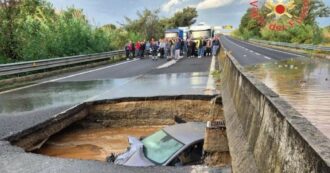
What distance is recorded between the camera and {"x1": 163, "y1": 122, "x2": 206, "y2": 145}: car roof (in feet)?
21.6

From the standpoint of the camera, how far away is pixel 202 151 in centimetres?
672

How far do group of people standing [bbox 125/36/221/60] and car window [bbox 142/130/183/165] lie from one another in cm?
2508

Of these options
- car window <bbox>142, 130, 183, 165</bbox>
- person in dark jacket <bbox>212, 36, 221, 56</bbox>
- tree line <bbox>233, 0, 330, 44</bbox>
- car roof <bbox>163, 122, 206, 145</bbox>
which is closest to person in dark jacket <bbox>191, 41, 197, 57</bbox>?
person in dark jacket <bbox>212, 36, 221, 56</bbox>

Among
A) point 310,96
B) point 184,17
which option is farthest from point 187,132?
point 184,17

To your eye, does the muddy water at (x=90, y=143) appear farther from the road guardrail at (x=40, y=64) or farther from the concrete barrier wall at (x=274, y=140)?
the road guardrail at (x=40, y=64)

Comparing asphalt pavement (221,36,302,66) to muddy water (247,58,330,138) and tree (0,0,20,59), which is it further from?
tree (0,0,20,59)

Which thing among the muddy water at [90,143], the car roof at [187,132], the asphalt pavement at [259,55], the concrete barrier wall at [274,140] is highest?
the concrete barrier wall at [274,140]

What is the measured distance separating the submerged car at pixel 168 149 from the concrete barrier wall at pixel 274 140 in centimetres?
99

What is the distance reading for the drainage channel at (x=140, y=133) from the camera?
6.52 m

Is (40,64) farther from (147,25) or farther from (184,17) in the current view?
(184,17)

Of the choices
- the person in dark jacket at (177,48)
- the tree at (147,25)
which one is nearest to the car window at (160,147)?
the person in dark jacket at (177,48)

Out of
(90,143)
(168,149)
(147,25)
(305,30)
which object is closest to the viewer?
(168,149)

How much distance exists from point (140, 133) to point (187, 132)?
3.13m

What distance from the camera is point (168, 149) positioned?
252 inches
